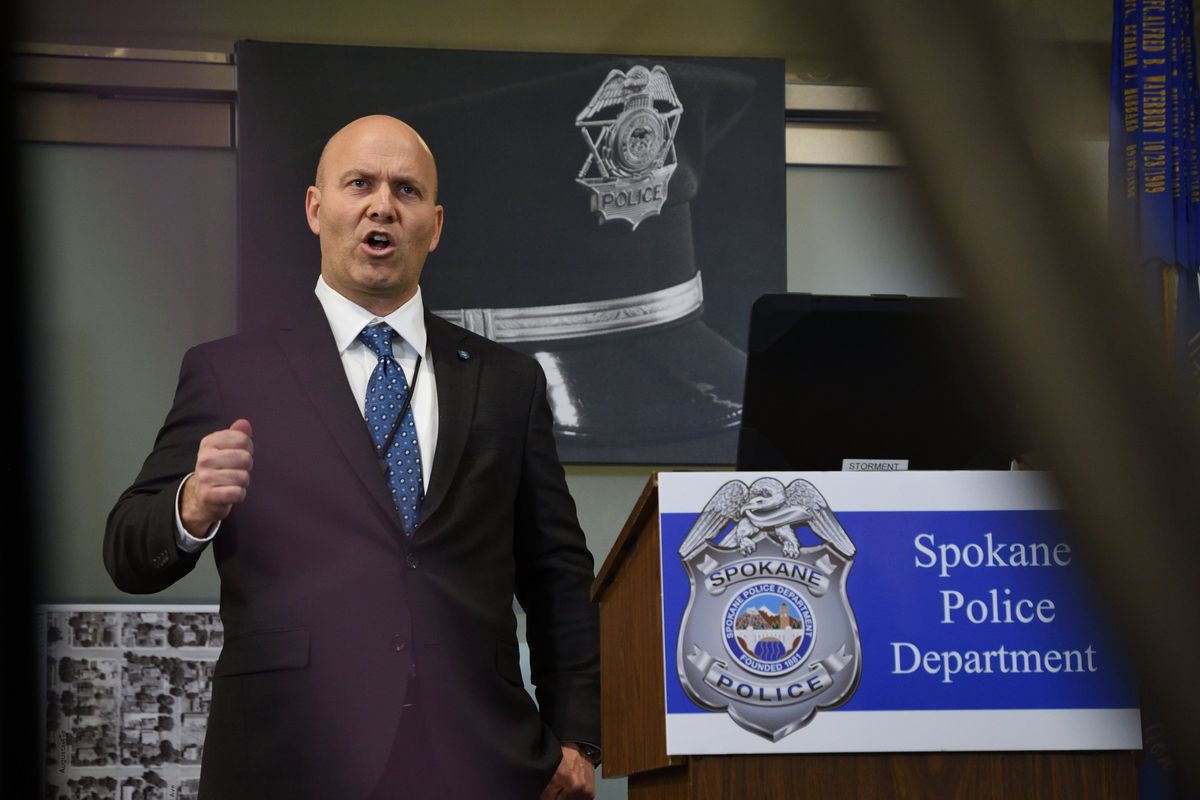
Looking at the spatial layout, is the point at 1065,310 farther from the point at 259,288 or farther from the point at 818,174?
the point at 818,174

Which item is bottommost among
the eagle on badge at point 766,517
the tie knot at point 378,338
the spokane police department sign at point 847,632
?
the spokane police department sign at point 847,632

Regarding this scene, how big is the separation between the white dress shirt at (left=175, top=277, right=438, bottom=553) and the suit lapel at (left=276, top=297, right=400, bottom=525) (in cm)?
3

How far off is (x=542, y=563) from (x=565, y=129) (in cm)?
207

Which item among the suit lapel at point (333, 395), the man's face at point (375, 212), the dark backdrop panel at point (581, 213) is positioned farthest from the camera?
the dark backdrop panel at point (581, 213)

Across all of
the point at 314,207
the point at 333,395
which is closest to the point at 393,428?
the point at 333,395

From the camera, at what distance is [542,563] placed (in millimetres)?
1899

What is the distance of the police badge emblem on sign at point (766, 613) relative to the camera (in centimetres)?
146

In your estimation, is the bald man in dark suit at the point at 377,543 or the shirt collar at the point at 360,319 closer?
the bald man in dark suit at the point at 377,543

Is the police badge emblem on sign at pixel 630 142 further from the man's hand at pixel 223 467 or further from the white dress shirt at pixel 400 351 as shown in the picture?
the man's hand at pixel 223 467

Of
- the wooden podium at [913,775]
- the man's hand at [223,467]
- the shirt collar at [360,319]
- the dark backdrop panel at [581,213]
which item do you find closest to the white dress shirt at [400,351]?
the shirt collar at [360,319]

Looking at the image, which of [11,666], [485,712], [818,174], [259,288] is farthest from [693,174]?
[11,666]

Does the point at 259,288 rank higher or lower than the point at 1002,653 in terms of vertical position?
higher

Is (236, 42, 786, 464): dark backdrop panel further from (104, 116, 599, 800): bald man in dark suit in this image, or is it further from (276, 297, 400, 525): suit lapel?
(276, 297, 400, 525): suit lapel

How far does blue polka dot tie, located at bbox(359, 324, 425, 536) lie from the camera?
5.55ft
